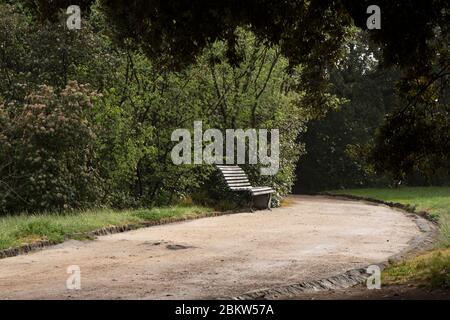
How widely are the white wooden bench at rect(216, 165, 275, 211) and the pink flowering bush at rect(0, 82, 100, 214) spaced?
4040 mm

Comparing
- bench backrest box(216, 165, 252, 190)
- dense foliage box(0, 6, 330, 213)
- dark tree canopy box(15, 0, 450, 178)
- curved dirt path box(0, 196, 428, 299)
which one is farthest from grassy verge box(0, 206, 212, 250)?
dark tree canopy box(15, 0, 450, 178)

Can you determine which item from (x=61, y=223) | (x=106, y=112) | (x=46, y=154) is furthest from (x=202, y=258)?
(x=106, y=112)

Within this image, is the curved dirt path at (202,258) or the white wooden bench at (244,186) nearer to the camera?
the curved dirt path at (202,258)

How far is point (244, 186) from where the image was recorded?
18062 millimetres

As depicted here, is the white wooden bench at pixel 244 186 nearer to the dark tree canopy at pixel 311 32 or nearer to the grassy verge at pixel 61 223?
the grassy verge at pixel 61 223

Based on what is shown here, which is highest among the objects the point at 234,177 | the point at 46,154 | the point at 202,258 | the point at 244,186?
the point at 46,154

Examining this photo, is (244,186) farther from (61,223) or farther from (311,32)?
(311,32)

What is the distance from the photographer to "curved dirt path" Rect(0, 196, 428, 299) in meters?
7.24

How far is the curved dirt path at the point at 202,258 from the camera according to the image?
7.24 m

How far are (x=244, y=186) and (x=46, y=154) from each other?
19.1ft

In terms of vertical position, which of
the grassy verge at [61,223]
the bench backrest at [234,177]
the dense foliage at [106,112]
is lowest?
the grassy verge at [61,223]

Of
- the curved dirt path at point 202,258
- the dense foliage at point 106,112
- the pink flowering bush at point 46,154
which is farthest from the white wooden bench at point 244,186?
the pink flowering bush at point 46,154
